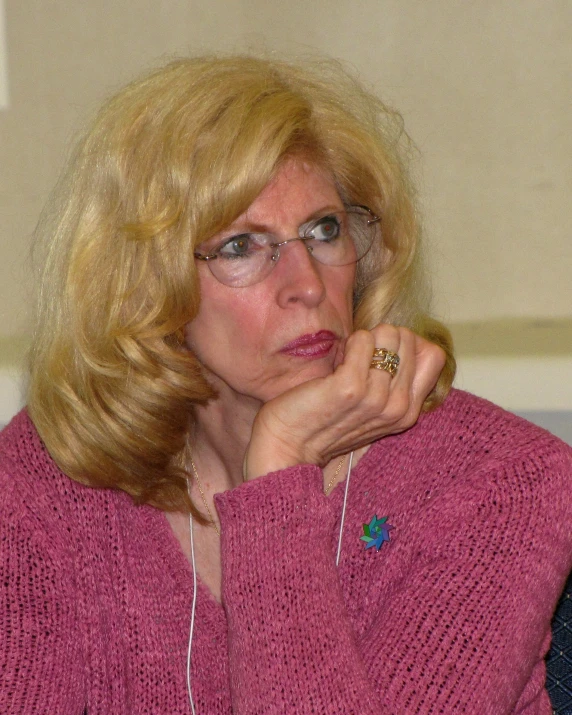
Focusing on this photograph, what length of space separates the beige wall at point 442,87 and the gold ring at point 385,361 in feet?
2.98

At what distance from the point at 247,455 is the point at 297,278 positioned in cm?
29

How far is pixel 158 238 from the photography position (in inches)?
61.6

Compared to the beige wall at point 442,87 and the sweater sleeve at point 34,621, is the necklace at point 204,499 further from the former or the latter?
the beige wall at point 442,87

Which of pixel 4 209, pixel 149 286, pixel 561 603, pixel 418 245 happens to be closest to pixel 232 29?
pixel 4 209

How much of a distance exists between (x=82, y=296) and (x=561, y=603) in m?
0.97

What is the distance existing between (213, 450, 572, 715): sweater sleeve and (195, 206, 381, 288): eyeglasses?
322mm

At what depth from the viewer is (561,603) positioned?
1.71 m

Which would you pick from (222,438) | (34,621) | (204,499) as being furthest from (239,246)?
(34,621)

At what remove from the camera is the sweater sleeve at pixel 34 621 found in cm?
150

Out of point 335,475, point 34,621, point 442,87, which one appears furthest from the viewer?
point 442,87

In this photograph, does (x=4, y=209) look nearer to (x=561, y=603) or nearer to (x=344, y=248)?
(x=344, y=248)

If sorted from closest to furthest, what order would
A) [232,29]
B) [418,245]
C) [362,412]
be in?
[362,412]
[418,245]
[232,29]

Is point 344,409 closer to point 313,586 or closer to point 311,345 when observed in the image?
point 311,345

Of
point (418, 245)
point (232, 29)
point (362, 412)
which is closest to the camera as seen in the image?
point (362, 412)
